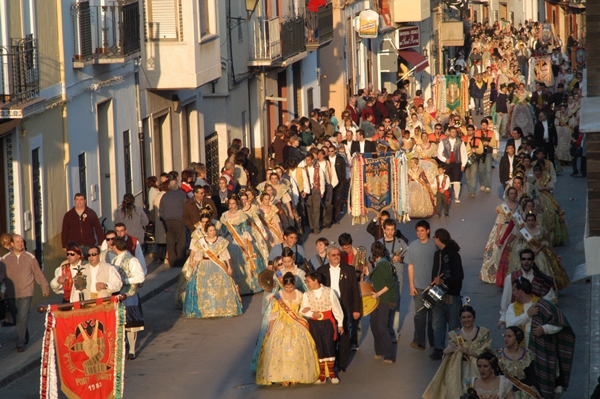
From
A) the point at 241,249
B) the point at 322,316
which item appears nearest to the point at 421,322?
the point at 322,316

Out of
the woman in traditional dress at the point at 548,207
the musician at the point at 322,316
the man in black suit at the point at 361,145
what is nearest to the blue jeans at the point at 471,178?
the man in black suit at the point at 361,145

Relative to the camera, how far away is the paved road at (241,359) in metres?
14.2

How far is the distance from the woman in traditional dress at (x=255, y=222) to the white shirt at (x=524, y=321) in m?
6.91

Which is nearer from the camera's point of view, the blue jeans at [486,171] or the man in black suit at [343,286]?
the man in black suit at [343,286]

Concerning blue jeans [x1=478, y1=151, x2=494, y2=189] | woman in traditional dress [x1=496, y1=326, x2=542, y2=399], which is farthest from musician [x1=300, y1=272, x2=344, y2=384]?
blue jeans [x1=478, y1=151, x2=494, y2=189]

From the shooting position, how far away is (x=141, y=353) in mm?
16109

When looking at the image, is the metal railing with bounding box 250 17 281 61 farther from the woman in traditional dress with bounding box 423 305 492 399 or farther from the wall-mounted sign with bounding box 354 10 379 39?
the woman in traditional dress with bounding box 423 305 492 399

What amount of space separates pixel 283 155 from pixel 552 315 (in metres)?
14.4

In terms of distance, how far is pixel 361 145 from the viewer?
2722 centimetres

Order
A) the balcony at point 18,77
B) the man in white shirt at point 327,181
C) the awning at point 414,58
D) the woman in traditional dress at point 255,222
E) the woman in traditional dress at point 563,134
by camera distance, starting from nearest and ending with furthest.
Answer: the balcony at point 18,77, the woman in traditional dress at point 255,222, the man in white shirt at point 327,181, the woman in traditional dress at point 563,134, the awning at point 414,58

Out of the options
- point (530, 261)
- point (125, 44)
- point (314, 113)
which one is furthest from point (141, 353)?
point (314, 113)

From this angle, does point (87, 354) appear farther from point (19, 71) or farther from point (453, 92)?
point (453, 92)

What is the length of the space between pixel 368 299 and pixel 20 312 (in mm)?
4012

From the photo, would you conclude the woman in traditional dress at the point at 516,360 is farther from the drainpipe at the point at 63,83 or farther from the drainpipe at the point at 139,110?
the drainpipe at the point at 139,110
